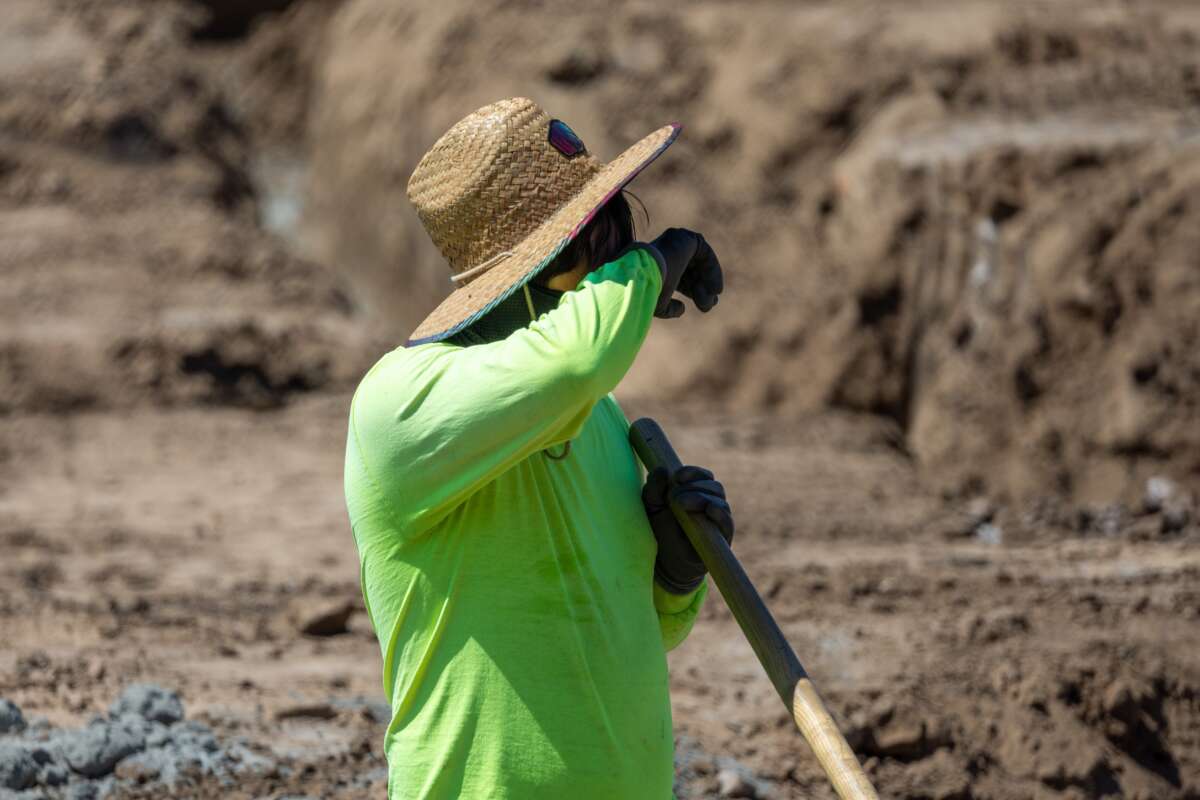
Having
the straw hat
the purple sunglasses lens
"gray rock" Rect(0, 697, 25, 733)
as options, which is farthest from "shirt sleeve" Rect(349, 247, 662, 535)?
"gray rock" Rect(0, 697, 25, 733)

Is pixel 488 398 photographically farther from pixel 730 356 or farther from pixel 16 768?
pixel 730 356

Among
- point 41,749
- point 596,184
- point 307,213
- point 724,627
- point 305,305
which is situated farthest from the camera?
point 307,213

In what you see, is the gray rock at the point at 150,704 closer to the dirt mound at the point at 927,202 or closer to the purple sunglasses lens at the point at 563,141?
the purple sunglasses lens at the point at 563,141

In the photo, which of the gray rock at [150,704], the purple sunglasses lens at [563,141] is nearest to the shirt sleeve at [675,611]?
the purple sunglasses lens at [563,141]

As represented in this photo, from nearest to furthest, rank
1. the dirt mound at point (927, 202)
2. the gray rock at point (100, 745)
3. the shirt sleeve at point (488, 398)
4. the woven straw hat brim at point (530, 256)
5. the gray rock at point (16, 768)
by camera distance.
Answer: the shirt sleeve at point (488, 398), the woven straw hat brim at point (530, 256), the gray rock at point (16, 768), the gray rock at point (100, 745), the dirt mound at point (927, 202)

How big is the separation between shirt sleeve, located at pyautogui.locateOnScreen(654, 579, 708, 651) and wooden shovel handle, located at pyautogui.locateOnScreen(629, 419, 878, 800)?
9 centimetres

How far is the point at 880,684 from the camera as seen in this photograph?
464cm

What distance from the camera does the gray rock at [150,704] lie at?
392 centimetres

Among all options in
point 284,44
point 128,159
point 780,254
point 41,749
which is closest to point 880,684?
point 41,749

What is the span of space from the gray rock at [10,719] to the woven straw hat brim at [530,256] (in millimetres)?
2289

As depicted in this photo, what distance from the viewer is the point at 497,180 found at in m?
2.00

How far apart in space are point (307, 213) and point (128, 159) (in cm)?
155

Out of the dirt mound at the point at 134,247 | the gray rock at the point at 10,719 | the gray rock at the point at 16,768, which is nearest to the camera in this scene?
the gray rock at the point at 16,768

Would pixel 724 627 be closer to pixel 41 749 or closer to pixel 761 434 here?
pixel 41 749
